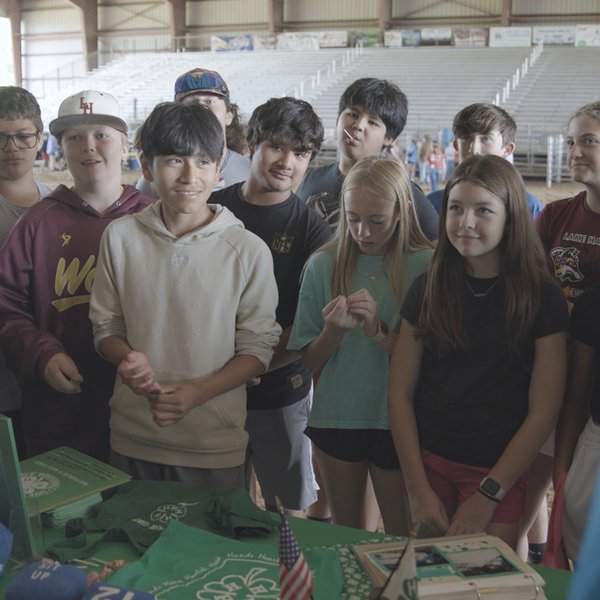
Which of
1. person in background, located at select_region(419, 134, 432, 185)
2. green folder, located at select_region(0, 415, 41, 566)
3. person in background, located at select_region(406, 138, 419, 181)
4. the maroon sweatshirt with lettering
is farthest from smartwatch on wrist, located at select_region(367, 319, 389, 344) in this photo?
person in background, located at select_region(406, 138, 419, 181)

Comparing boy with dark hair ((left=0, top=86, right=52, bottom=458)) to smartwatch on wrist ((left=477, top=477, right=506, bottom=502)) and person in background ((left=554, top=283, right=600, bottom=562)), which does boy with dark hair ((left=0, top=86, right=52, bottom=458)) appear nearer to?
smartwatch on wrist ((left=477, top=477, right=506, bottom=502))

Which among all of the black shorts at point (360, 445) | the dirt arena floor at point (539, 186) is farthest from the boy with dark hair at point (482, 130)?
the dirt arena floor at point (539, 186)

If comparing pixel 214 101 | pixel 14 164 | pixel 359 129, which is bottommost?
pixel 14 164

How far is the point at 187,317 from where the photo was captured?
1834 millimetres

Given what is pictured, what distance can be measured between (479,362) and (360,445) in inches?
17.2

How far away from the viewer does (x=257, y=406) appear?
2309 mm

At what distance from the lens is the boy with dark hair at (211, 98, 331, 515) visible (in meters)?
2.27

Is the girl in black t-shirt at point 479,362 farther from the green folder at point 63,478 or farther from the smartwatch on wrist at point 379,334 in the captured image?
the green folder at point 63,478

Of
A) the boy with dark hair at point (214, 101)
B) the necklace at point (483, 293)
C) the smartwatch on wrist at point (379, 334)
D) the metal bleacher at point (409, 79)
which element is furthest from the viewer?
the metal bleacher at point (409, 79)

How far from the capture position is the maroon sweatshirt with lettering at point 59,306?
6.71 ft

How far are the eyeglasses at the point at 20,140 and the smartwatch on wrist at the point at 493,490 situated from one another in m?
1.68

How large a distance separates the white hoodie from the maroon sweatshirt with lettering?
8.5 inches

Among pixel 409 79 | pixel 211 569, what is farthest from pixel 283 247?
pixel 409 79

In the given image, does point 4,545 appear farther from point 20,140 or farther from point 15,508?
point 20,140
